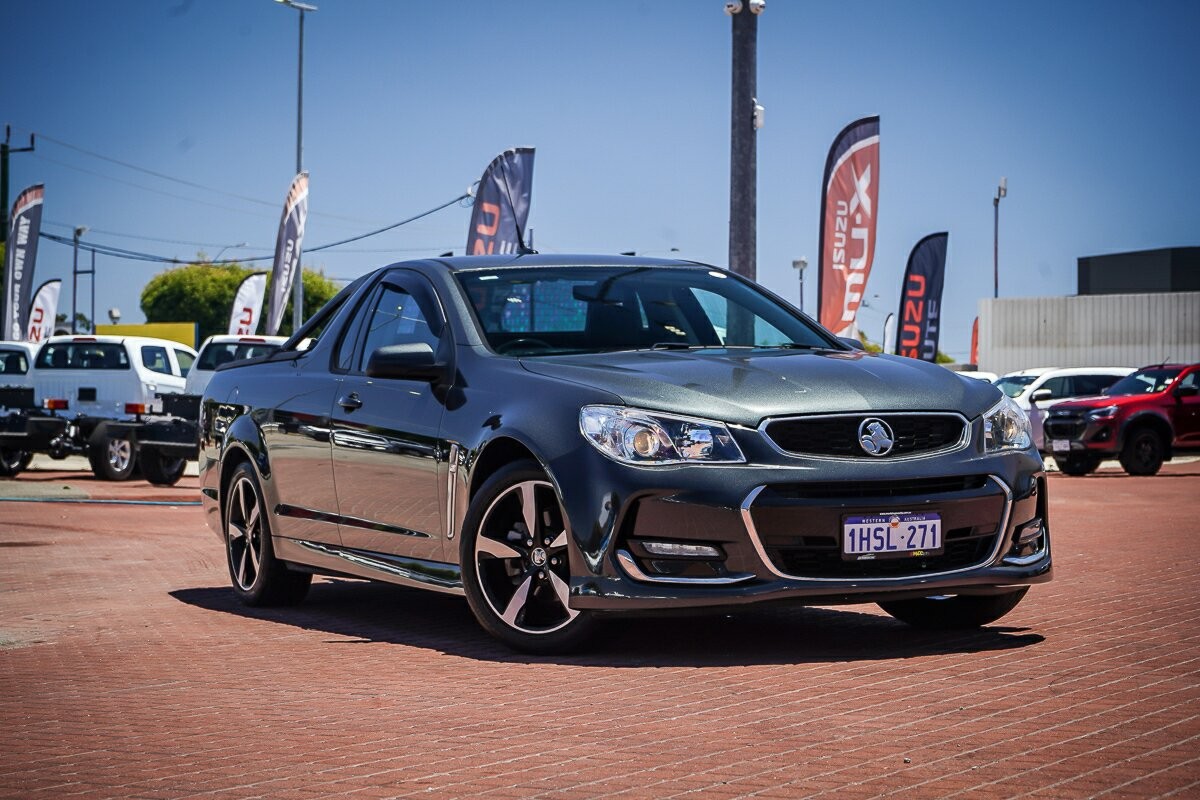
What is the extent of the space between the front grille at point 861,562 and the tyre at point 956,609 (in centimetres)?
52

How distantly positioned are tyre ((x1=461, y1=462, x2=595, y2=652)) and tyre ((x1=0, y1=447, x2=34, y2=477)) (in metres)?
19.8

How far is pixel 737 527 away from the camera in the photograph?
6270 mm

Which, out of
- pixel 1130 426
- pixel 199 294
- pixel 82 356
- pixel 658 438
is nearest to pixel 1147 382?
pixel 1130 426


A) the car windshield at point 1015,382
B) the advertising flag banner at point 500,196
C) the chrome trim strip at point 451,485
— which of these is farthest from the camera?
the car windshield at point 1015,382

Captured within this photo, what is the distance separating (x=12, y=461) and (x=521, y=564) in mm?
20343

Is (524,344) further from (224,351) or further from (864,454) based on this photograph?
(224,351)

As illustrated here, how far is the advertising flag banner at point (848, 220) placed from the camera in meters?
21.5

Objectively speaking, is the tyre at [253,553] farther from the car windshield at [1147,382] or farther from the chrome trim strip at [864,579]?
the car windshield at [1147,382]

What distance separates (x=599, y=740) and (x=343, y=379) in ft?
11.8

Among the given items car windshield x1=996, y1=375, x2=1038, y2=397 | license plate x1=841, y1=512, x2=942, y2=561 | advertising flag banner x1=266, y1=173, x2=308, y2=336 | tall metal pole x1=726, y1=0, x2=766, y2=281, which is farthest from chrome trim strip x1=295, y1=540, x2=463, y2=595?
advertising flag banner x1=266, y1=173, x2=308, y2=336

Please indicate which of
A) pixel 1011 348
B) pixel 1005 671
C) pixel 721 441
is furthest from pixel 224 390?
pixel 1011 348

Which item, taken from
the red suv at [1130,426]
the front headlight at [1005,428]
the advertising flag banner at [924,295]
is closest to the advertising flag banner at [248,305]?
the advertising flag banner at [924,295]

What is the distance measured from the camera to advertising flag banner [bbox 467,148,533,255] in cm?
2822

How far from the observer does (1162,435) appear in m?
26.8
